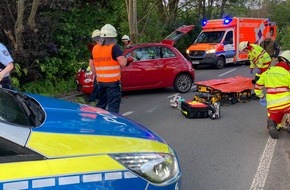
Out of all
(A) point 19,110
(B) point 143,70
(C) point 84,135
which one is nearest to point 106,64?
(A) point 19,110

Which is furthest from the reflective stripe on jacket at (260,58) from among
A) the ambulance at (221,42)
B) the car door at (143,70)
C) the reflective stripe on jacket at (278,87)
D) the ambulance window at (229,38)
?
the ambulance window at (229,38)

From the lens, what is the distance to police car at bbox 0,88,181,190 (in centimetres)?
228

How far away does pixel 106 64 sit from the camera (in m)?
6.65

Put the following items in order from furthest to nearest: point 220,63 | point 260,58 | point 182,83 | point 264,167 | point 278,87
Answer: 1. point 220,63
2. point 182,83
3. point 260,58
4. point 278,87
5. point 264,167

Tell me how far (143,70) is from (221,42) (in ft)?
32.6

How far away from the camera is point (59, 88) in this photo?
40.4 feet

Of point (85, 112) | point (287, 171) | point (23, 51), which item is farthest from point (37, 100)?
point (23, 51)

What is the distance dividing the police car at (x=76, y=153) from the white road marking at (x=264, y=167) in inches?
80.3

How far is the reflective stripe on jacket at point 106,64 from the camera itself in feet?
21.7

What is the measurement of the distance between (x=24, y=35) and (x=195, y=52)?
10999 millimetres

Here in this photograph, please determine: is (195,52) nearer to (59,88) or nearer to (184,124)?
(59,88)

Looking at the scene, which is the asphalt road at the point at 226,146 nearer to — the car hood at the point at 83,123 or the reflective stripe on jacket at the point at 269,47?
the car hood at the point at 83,123

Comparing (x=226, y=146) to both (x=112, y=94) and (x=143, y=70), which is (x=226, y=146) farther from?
(x=143, y=70)

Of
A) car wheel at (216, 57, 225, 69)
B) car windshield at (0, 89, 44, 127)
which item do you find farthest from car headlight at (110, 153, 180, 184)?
car wheel at (216, 57, 225, 69)
